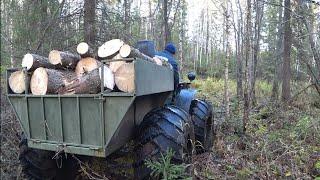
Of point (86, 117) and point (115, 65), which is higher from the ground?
point (115, 65)

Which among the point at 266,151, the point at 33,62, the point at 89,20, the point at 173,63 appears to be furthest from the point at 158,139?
the point at 89,20

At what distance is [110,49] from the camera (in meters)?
4.16

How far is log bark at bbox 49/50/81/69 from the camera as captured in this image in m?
4.34

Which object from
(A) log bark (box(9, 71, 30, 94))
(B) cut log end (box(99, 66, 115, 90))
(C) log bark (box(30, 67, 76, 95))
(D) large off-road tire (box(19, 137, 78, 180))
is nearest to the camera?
(B) cut log end (box(99, 66, 115, 90))

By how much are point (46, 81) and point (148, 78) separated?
1220 millimetres

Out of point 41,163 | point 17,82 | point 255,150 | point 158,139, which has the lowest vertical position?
point 255,150

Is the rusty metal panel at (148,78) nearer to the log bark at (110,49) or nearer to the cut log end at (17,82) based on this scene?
the log bark at (110,49)

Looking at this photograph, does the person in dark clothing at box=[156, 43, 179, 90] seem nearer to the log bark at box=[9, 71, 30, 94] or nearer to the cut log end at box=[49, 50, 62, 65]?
the cut log end at box=[49, 50, 62, 65]

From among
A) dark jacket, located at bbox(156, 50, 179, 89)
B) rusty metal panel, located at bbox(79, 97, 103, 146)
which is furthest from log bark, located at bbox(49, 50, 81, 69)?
dark jacket, located at bbox(156, 50, 179, 89)

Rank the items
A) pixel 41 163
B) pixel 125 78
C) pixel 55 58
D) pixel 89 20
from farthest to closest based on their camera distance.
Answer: pixel 89 20, pixel 41 163, pixel 55 58, pixel 125 78

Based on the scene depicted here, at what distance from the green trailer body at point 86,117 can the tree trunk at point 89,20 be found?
3.60m

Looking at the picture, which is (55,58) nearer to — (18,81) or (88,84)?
(18,81)

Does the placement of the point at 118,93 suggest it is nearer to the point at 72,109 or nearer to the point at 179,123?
the point at 72,109

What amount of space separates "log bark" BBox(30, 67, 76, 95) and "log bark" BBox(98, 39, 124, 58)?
0.51m
